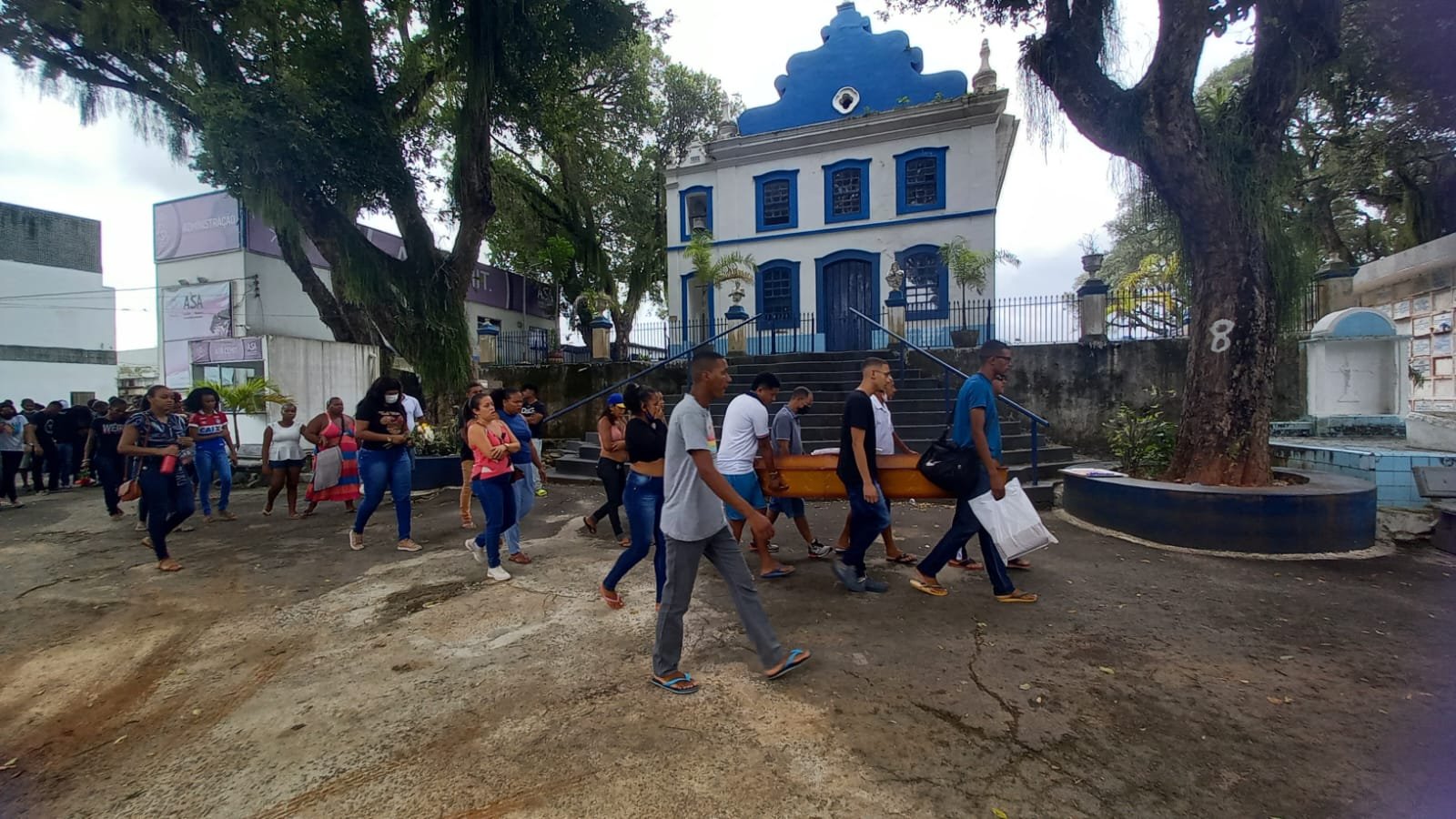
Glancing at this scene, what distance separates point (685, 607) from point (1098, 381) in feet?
31.1

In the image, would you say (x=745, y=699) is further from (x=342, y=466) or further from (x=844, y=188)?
(x=844, y=188)

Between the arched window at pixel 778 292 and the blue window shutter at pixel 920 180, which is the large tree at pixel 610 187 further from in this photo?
the blue window shutter at pixel 920 180

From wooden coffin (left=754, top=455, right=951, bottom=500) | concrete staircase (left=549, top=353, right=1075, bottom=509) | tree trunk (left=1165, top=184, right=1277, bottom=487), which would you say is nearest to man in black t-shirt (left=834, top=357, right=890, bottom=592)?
wooden coffin (left=754, top=455, right=951, bottom=500)

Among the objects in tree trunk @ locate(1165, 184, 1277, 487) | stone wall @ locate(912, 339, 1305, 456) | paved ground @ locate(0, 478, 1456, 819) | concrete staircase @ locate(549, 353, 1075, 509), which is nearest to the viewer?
paved ground @ locate(0, 478, 1456, 819)

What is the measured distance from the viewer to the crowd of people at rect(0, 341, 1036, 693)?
3195 mm

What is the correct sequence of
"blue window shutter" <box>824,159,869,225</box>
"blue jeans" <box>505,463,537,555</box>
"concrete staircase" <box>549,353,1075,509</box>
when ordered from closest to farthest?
"blue jeans" <box>505,463,537,555</box>, "concrete staircase" <box>549,353,1075,509</box>, "blue window shutter" <box>824,159,869,225</box>

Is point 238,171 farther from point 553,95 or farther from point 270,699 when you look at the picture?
point 270,699

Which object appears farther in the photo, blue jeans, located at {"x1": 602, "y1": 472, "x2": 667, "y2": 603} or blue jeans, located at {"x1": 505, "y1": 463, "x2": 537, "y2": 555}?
blue jeans, located at {"x1": 505, "y1": 463, "x2": 537, "y2": 555}

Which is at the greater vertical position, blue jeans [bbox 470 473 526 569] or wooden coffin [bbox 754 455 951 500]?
wooden coffin [bbox 754 455 951 500]

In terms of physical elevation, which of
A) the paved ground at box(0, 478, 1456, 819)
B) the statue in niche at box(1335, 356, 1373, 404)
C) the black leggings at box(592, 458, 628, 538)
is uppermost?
the statue in niche at box(1335, 356, 1373, 404)

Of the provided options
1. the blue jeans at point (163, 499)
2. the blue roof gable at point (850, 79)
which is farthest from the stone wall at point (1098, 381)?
the blue jeans at point (163, 499)

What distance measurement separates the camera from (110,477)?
324 inches

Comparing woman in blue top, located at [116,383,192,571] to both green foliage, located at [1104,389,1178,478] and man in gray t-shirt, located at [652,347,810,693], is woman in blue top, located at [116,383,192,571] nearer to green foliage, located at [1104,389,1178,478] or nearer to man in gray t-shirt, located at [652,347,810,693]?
man in gray t-shirt, located at [652,347,810,693]

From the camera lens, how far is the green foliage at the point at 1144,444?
284 inches
